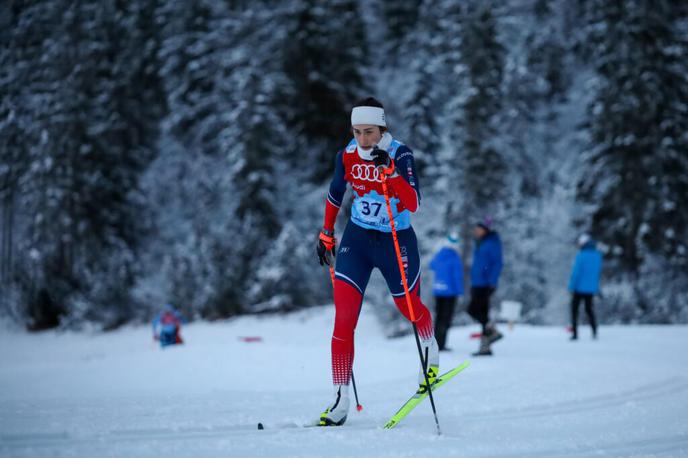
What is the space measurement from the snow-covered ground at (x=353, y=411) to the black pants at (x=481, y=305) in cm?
66

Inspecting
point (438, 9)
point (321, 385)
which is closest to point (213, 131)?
point (438, 9)

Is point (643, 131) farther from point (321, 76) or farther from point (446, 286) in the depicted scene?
point (446, 286)

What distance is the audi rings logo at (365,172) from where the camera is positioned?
14.6 ft

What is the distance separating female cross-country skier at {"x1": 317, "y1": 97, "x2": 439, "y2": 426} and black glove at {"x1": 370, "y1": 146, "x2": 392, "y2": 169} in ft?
0.59

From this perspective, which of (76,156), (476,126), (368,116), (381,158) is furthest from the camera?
(476,126)

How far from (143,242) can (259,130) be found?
7.99 meters

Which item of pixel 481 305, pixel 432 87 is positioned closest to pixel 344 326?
pixel 481 305

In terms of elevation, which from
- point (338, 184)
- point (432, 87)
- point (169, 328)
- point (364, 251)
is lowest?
point (169, 328)

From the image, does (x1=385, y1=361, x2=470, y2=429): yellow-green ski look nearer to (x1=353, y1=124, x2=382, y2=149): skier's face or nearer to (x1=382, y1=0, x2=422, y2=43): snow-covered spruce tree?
(x1=353, y1=124, x2=382, y2=149): skier's face

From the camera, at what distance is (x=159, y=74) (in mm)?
28188

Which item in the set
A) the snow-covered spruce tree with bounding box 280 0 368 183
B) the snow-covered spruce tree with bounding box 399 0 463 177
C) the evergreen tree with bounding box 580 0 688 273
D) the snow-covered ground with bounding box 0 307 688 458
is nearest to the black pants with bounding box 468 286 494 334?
the snow-covered ground with bounding box 0 307 688 458

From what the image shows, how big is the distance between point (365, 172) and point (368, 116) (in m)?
0.43

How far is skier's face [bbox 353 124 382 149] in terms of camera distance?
14.6 feet

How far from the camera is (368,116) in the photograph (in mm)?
4453
